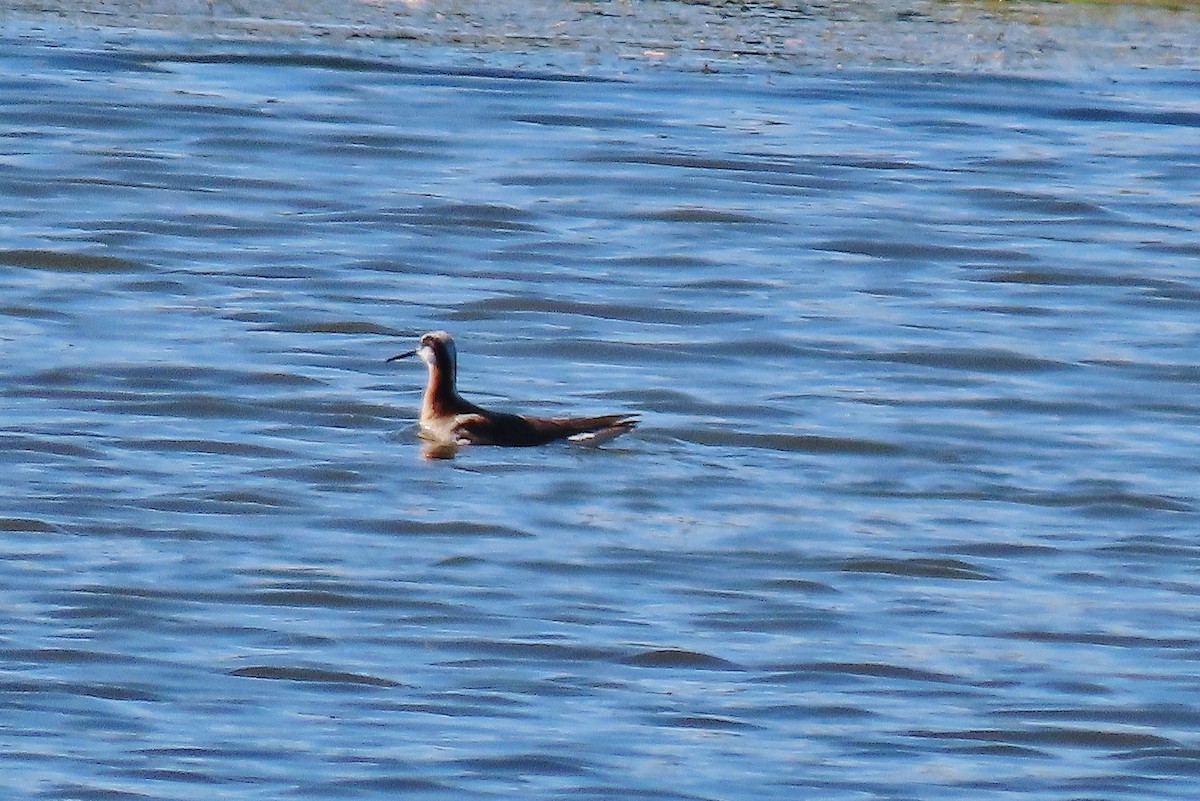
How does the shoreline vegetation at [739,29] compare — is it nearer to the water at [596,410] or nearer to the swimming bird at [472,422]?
the water at [596,410]

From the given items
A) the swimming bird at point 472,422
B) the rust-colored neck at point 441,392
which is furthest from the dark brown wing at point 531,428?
the rust-colored neck at point 441,392

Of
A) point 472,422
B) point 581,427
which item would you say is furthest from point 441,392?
point 581,427

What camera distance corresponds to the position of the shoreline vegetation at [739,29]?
667 inches

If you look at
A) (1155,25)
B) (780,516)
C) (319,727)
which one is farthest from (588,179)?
(319,727)

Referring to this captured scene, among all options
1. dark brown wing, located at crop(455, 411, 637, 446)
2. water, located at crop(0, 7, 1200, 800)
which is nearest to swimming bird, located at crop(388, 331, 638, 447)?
dark brown wing, located at crop(455, 411, 637, 446)

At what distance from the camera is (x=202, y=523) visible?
366 inches

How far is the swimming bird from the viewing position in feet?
34.4

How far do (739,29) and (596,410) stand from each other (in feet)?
21.0


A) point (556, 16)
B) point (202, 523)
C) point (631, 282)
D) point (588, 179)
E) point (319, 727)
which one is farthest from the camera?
point (556, 16)

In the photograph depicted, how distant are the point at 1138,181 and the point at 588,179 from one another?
2.92 metres

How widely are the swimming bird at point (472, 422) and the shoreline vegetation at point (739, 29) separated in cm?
602

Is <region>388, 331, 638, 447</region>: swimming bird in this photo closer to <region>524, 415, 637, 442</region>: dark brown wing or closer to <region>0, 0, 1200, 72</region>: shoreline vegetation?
→ <region>524, 415, 637, 442</region>: dark brown wing

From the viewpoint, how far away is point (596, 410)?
36.5 feet

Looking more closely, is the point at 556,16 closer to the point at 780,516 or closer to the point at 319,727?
the point at 780,516
